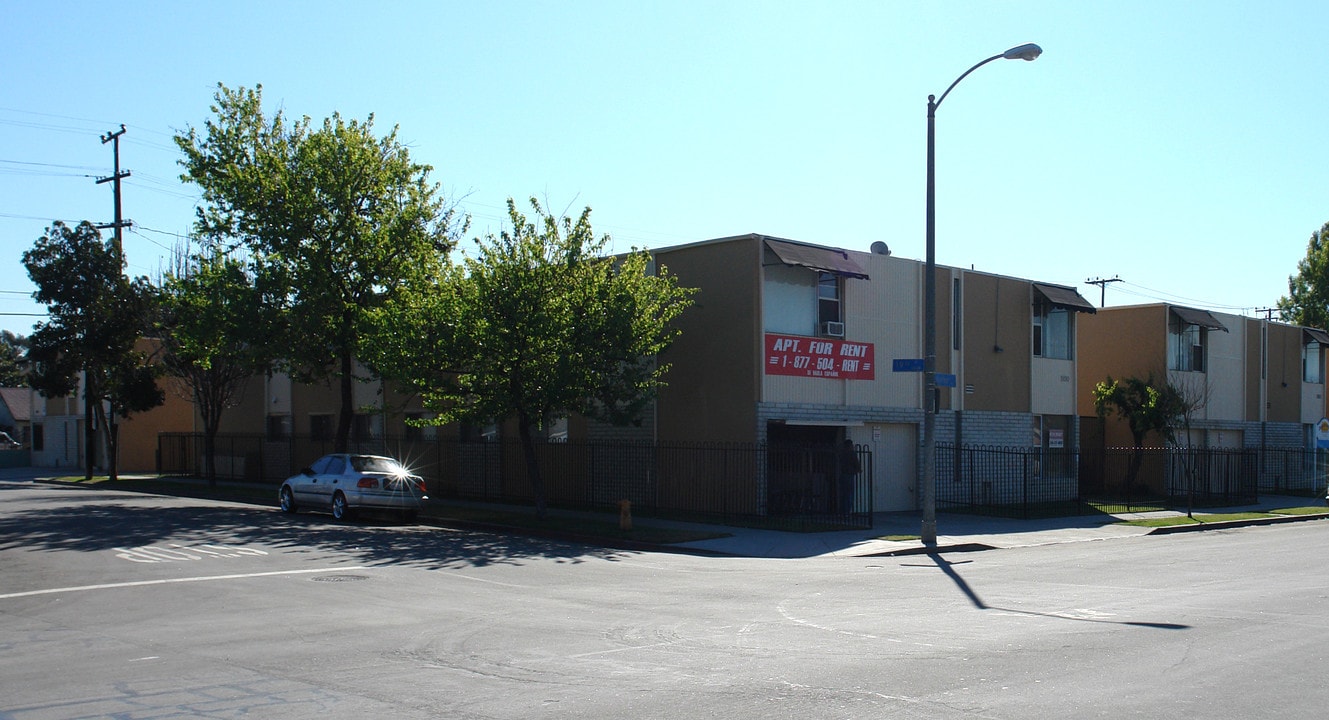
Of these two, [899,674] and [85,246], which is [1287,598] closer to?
[899,674]

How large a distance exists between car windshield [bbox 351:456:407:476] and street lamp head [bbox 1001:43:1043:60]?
1510cm

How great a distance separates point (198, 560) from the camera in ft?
54.4

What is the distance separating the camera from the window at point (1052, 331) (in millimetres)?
33125

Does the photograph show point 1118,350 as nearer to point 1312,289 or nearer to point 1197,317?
point 1197,317

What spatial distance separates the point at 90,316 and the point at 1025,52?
3036 centimetres

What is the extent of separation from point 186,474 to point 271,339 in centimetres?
A: 1610

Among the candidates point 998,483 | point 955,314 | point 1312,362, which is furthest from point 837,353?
point 1312,362

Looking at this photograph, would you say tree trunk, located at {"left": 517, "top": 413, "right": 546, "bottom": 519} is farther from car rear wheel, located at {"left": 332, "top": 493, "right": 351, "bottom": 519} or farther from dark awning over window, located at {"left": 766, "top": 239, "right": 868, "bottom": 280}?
dark awning over window, located at {"left": 766, "top": 239, "right": 868, "bottom": 280}

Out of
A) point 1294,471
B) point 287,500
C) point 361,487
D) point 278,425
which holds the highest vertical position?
point 278,425

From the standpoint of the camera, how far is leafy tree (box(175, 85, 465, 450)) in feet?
94.4

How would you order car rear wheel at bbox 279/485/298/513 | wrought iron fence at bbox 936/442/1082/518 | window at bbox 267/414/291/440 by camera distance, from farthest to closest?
window at bbox 267/414/291/440, wrought iron fence at bbox 936/442/1082/518, car rear wheel at bbox 279/485/298/513

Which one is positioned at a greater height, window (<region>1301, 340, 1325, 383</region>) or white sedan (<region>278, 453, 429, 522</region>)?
window (<region>1301, 340, 1325, 383</region>)

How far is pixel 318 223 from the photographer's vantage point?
29406 mm

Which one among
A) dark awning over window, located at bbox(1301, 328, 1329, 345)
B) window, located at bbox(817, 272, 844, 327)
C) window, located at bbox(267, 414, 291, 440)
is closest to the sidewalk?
window, located at bbox(817, 272, 844, 327)
